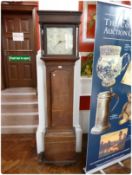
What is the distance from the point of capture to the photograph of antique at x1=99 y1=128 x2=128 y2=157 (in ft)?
6.38

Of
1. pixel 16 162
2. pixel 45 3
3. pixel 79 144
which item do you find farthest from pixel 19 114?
pixel 45 3

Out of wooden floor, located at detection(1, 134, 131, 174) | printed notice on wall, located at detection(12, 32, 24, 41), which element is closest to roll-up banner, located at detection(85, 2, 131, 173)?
wooden floor, located at detection(1, 134, 131, 174)

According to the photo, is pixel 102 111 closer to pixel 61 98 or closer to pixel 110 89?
pixel 110 89

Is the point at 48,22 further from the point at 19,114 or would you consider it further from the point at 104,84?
the point at 19,114

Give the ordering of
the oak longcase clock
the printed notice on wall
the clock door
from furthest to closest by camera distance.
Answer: the printed notice on wall
the clock door
the oak longcase clock

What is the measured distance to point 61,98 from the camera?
6.38 ft

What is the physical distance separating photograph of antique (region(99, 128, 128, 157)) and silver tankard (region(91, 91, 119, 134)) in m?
0.12

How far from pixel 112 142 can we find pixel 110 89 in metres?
0.65

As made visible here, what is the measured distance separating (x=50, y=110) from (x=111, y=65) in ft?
2.71

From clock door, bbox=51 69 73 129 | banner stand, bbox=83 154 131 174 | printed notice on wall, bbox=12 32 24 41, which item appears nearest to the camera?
clock door, bbox=51 69 73 129

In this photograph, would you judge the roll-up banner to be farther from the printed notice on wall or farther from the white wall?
the printed notice on wall

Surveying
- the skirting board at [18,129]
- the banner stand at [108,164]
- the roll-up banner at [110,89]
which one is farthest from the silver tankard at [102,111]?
the skirting board at [18,129]

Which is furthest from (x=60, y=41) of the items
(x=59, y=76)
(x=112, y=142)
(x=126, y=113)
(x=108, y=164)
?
(x=108, y=164)

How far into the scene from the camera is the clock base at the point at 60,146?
2.02 metres
